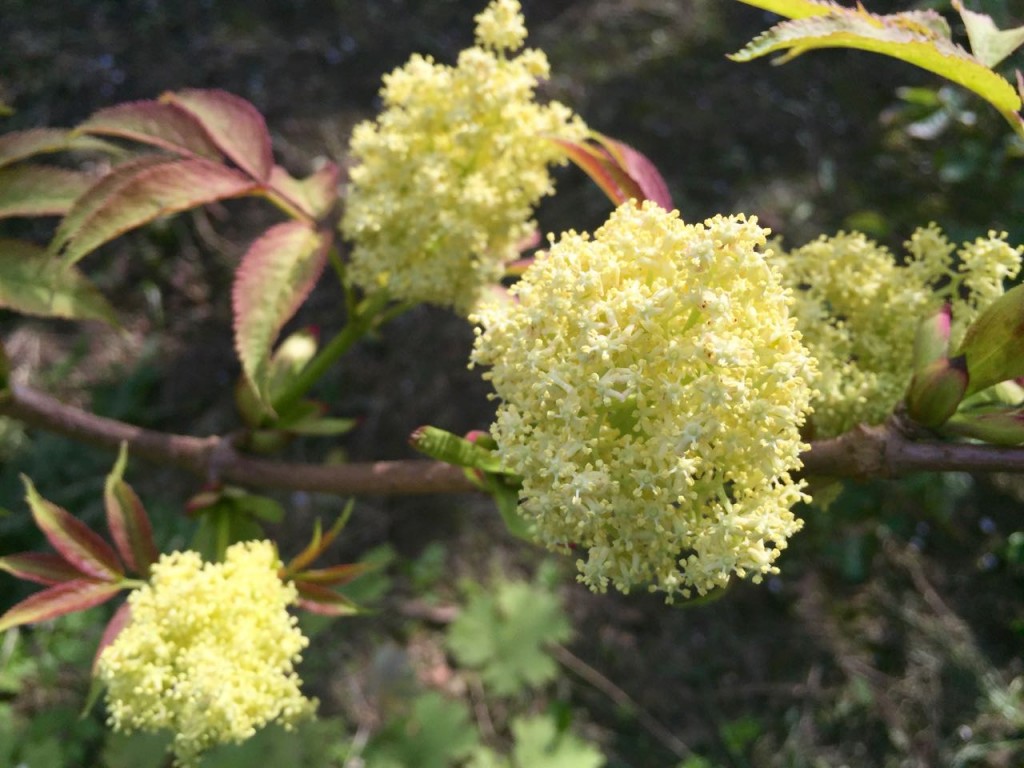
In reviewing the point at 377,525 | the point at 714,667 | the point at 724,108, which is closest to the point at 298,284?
the point at 377,525

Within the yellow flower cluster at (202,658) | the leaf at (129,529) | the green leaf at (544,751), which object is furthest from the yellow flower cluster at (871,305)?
the green leaf at (544,751)

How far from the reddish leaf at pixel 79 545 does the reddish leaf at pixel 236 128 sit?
2.31 ft

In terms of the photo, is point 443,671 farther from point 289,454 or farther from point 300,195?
point 300,195

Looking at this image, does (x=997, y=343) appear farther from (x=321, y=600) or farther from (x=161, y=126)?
(x=161, y=126)

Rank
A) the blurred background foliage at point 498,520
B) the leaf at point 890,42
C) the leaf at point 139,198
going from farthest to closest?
the blurred background foliage at point 498,520, the leaf at point 139,198, the leaf at point 890,42

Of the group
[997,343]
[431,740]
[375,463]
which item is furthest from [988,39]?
[431,740]

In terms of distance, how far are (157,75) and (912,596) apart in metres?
3.65

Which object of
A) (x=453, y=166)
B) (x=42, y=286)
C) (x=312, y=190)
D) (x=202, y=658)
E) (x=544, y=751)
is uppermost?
(x=453, y=166)

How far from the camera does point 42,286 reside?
1.52 metres

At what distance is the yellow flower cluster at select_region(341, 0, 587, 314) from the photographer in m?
1.48

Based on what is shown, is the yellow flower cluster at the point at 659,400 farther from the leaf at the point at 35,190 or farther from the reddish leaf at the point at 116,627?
the leaf at the point at 35,190

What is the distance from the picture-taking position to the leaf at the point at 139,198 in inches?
52.4

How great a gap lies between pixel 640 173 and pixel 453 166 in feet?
1.21

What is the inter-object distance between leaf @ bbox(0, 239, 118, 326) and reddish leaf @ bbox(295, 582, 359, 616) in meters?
0.63
